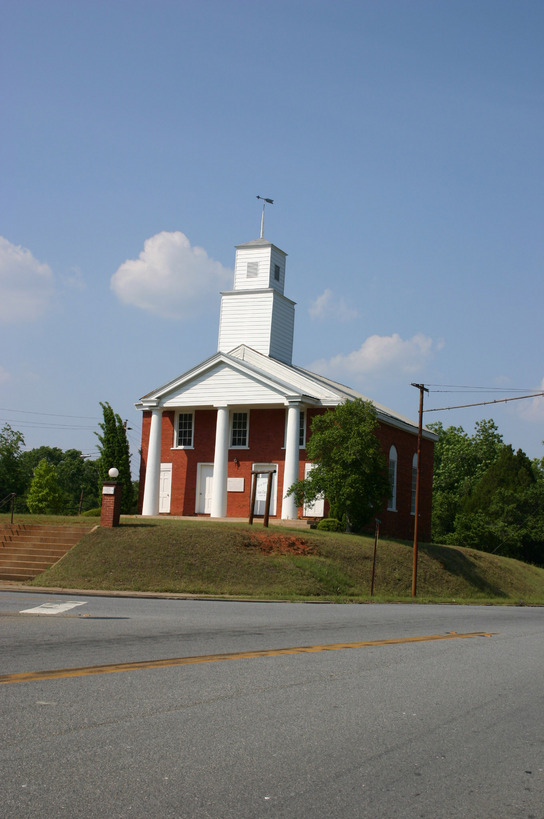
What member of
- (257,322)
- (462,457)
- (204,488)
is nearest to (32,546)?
(204,488)

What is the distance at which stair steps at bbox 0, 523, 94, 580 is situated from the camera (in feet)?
83.3

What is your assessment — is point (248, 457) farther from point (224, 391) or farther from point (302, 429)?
point (224, 391)

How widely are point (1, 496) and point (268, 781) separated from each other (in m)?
71.2

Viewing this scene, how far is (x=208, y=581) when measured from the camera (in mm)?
24656

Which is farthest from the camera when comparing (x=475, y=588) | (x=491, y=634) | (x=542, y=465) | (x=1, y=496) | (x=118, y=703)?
(x=542, y=465)

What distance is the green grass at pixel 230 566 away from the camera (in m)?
24.2

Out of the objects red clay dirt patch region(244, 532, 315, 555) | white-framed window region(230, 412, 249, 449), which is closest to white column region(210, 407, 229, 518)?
white-framed window region(230, 412, 249, 449)

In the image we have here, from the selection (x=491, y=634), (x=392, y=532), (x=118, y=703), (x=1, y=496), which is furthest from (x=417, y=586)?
(x=1, y=496)

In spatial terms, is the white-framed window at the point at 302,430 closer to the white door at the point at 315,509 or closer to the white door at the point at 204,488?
the white door at the point at 315,509

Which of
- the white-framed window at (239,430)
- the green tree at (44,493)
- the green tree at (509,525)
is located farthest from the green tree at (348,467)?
the green tree at (44,493)

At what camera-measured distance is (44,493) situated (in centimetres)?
6016

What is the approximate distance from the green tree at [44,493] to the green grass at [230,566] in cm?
2849

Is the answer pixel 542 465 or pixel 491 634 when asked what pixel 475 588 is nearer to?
pixel 491 634

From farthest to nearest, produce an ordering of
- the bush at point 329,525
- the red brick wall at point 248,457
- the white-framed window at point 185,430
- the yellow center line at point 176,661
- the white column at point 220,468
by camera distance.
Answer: the white-framed window at point 185,430
the red brick wall at point 248,457
the white column at point 220,468
the bush at point 329,525
the yellow center line at point 176,661
